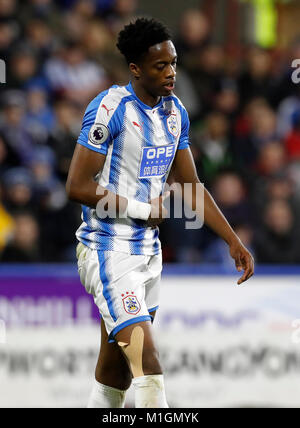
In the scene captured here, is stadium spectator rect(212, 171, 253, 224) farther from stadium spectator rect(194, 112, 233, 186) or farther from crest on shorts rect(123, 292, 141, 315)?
crest on shorts rect(123, 292, 141, 315)

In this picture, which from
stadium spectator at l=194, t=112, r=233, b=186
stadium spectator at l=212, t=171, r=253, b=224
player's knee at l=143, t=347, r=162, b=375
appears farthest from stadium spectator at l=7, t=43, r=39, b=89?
player's knee at l=143, t=347, r=162, b=375

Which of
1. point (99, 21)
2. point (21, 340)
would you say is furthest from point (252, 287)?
point (99, 21)

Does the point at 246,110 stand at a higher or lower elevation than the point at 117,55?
lower

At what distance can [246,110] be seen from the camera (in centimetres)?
915

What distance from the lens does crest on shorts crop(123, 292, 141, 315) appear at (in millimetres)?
4168

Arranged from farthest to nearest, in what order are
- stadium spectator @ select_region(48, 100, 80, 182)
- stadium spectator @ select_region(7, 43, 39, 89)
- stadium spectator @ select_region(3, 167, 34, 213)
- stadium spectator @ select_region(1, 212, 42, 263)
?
stadium spectator @ select_region(7, 43, 39, 89)
stadium spectator @ select_region(48, 100, 80, 182)
stadium spectator @ select_region(3, 167, 34, 213)
stadium spectator @ select_region(1, 212, 42, 263)

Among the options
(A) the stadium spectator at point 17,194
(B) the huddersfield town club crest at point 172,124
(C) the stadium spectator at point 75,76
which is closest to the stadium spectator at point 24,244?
(A) the stadium spectator at point 17,194

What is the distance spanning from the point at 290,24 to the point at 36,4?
3.75m

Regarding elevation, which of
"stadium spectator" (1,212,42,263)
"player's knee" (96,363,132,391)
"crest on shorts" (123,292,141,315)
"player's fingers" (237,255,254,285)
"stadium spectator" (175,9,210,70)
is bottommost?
"player's knee" (96,363,132,391)

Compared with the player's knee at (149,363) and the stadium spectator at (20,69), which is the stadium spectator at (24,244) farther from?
the player's knee at (149,363)

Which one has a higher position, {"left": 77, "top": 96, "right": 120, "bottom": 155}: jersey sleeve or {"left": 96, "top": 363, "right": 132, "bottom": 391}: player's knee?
{"left": 77, "top": 96, "right": 120, "bottom": 155}: jersey sleeve

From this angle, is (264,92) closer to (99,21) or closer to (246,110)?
(246,110)

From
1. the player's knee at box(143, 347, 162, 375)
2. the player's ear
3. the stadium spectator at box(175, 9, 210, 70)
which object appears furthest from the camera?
the stadium spectator at box(175, 9, 210, 70)

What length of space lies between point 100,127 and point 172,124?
464mm
